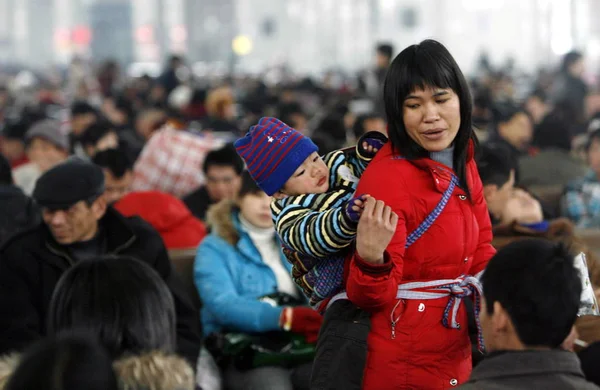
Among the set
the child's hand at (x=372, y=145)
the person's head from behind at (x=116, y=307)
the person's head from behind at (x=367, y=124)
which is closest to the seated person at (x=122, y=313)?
the person's head from behind at (x=116, y=307)

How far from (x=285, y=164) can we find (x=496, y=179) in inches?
105

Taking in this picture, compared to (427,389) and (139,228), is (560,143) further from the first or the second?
(427,389)

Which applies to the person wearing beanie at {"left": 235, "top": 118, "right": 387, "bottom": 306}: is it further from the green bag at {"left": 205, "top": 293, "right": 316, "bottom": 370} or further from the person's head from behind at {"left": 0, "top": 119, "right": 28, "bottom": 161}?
the person's head from behind at {"left": 0, "top": 119, "right": 28, "bottom": 161}

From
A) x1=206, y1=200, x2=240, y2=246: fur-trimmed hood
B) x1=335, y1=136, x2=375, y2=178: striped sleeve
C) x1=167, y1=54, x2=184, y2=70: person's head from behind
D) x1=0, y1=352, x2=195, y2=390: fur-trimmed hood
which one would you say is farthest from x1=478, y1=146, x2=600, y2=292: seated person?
x1=167, y1=54, x2=184, y2=70: person's head from behind

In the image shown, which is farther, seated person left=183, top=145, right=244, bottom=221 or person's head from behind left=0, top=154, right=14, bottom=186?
seated person left=183, top=145, right=244, bottom=221

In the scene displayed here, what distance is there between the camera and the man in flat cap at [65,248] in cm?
464

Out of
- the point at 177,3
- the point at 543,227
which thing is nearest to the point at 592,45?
the point at 177,3

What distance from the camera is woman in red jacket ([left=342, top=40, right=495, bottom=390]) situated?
3.19 metres

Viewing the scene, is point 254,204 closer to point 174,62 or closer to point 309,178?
point 309,178

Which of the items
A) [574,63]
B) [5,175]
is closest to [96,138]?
[5,175]

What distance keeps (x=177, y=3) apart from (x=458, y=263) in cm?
6368

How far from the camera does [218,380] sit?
205 inches

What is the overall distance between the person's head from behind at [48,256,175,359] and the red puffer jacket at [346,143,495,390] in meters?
0.58

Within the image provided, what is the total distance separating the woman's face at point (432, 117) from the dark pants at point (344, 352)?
0.57 m
